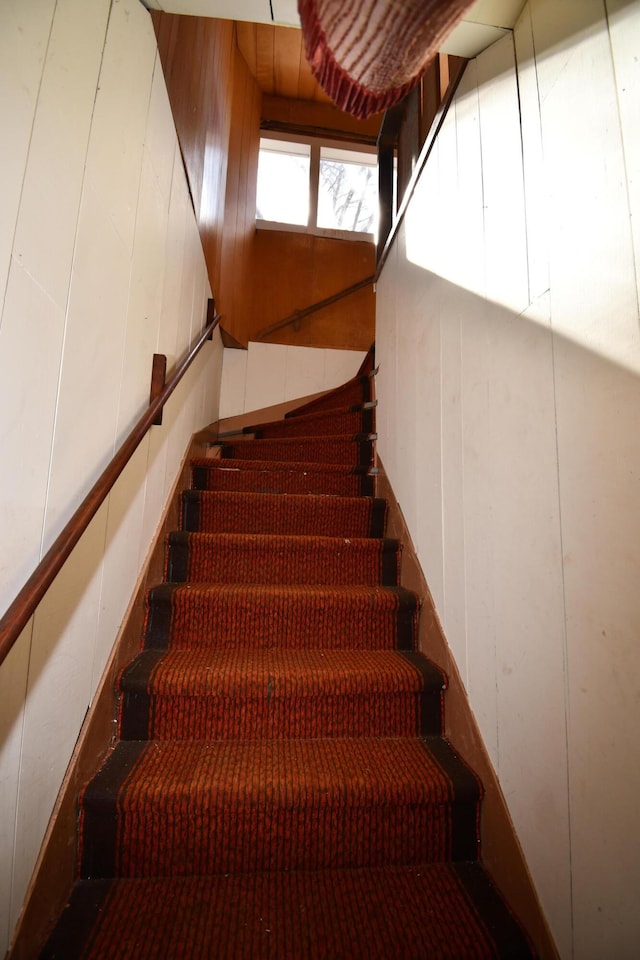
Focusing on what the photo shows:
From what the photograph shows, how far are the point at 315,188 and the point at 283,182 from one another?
0.95 ft

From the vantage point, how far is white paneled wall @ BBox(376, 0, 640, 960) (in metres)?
0.69

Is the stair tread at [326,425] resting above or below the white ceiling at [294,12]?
below

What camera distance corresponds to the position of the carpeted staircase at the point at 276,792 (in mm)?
870

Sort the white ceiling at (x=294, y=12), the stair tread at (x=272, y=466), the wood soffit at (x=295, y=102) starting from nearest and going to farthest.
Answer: the white ceiling at (x=294, y=12), the stair tread at (x=272, y=466), the wood soffit at (x=295, y=102)

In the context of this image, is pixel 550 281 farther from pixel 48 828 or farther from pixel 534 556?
pixel 48 828

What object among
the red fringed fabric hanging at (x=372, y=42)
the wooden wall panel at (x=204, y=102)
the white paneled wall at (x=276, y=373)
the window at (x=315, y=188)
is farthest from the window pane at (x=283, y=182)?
the red fringed fabric hanging at (x=372, y=42)

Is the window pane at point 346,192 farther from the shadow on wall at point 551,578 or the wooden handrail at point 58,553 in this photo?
the wooden handrail at point 58,553

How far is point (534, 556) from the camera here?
916mm

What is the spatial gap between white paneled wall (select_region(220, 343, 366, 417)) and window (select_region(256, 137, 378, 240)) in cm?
127

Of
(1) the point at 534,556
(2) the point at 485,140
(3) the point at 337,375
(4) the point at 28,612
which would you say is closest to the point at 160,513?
(4) the point at 28,612

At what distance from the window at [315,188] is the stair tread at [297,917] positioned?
4238 mm

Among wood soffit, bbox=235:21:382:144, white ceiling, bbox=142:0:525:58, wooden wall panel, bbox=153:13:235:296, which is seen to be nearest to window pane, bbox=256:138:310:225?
wood soffit, bbox=235:21:382:144

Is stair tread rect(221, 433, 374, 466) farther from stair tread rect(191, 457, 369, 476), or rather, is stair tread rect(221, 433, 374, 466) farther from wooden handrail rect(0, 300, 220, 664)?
wooden handrail rect(0, 300, 220, 664)

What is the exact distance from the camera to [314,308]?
3.83 m
